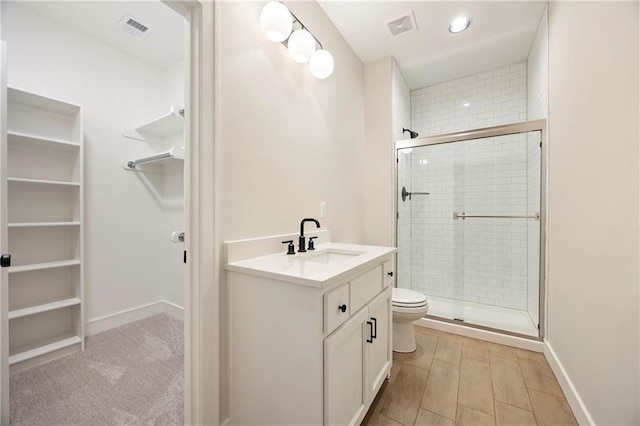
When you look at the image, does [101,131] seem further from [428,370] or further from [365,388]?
[428,370]

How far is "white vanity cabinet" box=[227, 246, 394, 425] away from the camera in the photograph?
3.16ft

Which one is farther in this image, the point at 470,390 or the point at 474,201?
the point at 474,201

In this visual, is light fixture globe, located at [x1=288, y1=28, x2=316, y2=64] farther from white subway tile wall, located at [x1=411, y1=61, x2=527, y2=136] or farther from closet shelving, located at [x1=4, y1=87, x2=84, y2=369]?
white subway tile wall, located at [x1=411, y1=61, x2=527, y2=136]

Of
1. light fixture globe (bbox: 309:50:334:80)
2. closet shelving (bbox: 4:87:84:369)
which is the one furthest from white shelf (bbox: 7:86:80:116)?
light fixture globe (bbox: 309:50:334:80)

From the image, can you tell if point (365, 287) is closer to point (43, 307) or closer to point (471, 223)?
point (471, 223)

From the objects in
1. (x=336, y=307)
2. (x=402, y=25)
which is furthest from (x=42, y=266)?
(x=402, y=25)

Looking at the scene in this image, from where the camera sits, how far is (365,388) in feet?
4.18

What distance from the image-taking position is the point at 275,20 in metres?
1.33

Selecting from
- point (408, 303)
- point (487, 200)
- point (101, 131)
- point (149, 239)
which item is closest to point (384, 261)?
point (408, 303)

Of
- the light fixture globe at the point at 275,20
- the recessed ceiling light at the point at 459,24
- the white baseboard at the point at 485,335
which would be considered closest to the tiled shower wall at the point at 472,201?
the white baseboard at the point at 485,335

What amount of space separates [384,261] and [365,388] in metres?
0.68

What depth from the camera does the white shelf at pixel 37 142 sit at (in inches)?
67.6

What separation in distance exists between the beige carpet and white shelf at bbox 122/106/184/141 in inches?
73.3

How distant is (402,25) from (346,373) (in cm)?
261
